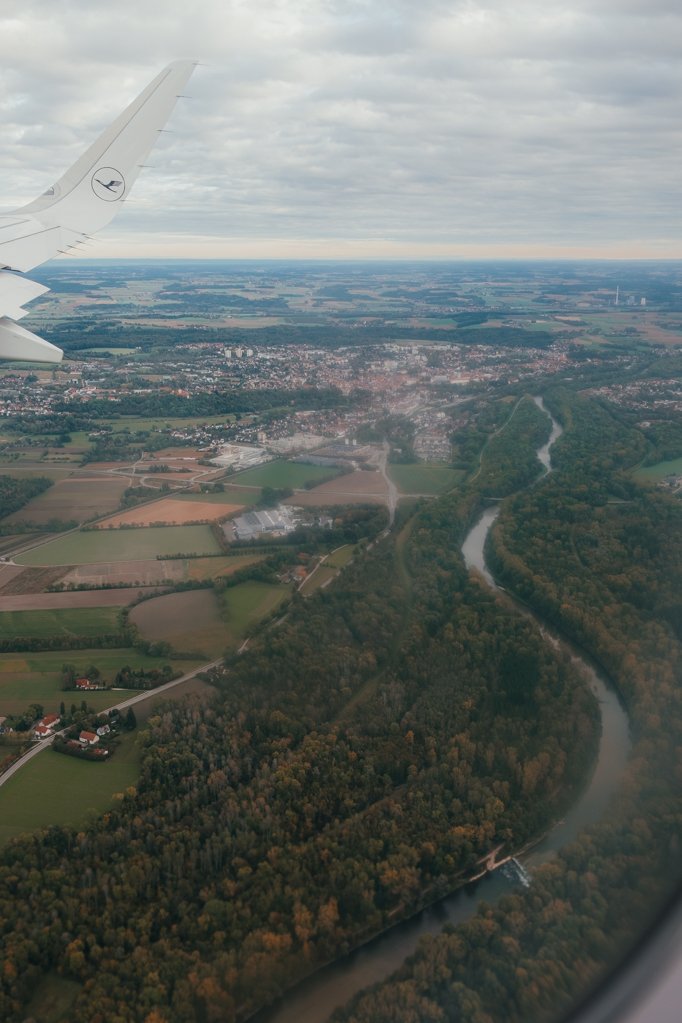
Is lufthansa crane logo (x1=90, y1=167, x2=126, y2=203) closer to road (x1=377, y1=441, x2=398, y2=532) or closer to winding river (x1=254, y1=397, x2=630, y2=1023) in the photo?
winding river (x1=254, y1=397, x2=630, y2=1023)

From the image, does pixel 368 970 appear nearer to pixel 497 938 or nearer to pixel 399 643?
pixel 497 938

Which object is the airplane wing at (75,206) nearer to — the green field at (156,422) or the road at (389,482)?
the road at (389,482)

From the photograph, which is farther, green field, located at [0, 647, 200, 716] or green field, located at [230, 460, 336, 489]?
green field, located at [230, 460, 336, 489]

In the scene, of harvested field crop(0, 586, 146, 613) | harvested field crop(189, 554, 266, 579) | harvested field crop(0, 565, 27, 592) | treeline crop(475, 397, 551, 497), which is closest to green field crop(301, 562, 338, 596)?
harvested field crop(189, 554, 266, 579)

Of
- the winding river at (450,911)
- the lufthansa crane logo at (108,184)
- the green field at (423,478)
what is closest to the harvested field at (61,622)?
the winding river at (450,911)

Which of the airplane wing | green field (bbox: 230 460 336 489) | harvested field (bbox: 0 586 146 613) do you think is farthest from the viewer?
green field (bbox: 230 460 336 489)

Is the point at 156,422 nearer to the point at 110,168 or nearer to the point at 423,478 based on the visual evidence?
the point at 423,478

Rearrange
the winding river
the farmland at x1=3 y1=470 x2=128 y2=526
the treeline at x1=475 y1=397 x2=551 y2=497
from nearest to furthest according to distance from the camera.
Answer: the winding river → the farmland at x1=3 y1=470 x2=128 y2=526 → the treeline at x1=475 y1=397 x2=551 y2=497
